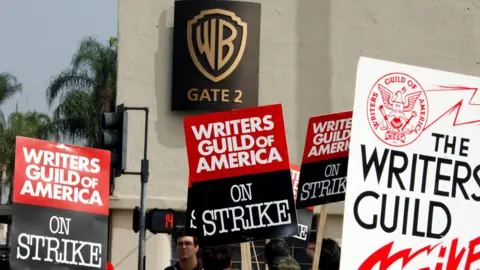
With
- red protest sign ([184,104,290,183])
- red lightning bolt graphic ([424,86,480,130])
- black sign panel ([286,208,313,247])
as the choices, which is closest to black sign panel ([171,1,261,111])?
black sign panel ([286,208,313,247])

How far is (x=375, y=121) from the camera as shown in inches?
252

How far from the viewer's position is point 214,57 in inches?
914

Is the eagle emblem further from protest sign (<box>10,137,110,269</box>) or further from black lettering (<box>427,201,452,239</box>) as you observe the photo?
protest sign (<box>10,137,110,269</box>)

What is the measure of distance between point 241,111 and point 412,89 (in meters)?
4.02

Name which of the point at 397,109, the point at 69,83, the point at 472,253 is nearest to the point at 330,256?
the point at 472,253

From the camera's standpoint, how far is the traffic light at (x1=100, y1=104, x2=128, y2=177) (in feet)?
48.3

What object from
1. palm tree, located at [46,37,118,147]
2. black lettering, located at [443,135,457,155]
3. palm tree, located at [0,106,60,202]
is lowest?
palm tree, located at [0,106,60,202]

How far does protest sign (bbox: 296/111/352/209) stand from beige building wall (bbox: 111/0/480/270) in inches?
437

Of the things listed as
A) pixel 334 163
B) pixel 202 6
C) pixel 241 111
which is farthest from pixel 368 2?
pixel 241 111

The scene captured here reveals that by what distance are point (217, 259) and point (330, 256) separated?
0.95 m

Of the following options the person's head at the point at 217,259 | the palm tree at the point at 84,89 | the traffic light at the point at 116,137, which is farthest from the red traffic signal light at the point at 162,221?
the palm tree at the point at 84,89

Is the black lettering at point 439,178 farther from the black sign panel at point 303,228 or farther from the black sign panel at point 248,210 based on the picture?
the black sign panel at point 303,228

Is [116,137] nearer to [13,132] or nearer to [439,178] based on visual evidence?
[439,178]

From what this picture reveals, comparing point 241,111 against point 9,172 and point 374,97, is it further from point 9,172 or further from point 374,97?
point 9,172
